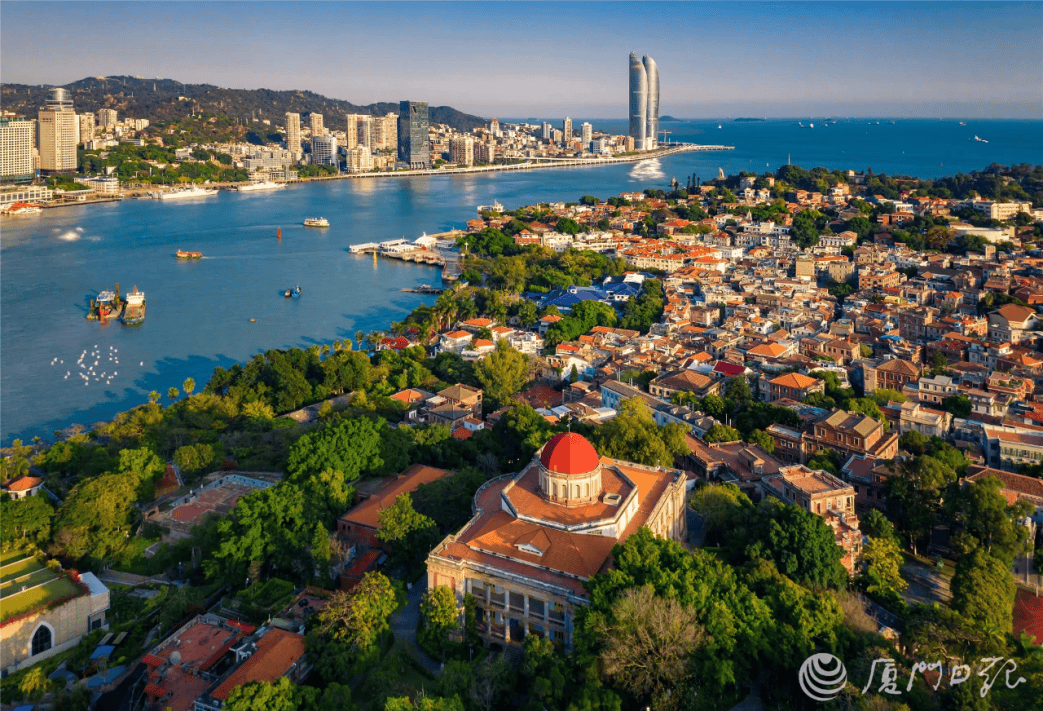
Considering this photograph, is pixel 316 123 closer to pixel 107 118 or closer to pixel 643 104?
pixel 107 118

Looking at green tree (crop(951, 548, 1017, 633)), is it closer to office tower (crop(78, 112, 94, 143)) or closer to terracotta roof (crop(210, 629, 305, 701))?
terracotta roof (crop(210, 629, 305, 701))

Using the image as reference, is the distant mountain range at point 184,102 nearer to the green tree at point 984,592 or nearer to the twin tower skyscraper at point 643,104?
the twin tower skyscraper at point 643,104

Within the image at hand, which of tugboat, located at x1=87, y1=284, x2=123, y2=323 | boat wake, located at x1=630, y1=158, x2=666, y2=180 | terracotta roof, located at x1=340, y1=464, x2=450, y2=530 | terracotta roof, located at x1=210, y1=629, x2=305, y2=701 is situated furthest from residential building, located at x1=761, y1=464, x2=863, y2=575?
boat wake, located at x1=630, y1=158, x2=666, y2=180

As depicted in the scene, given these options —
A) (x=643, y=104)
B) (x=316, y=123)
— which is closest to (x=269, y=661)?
(x=316, y=123)

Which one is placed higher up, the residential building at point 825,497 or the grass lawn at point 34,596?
the residential building at point 825,497

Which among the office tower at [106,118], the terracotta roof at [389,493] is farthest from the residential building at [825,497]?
the office tower at [106,118]
